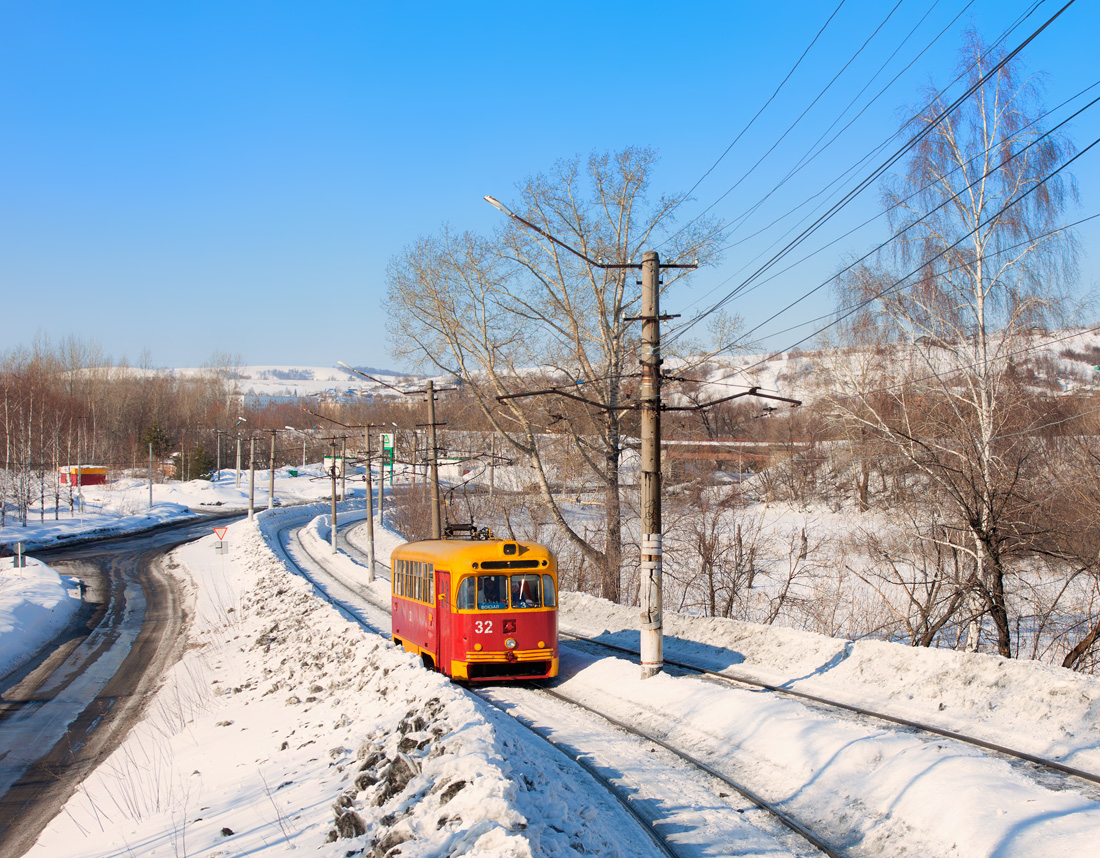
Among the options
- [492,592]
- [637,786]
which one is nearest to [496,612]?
[492,592]

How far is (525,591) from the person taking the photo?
14.6 metres

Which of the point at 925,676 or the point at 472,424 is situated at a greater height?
the point at 472,424

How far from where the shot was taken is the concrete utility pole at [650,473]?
1360cm

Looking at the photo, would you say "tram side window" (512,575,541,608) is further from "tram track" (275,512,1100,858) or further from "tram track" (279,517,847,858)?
"tram track" (275,512,1100,858)

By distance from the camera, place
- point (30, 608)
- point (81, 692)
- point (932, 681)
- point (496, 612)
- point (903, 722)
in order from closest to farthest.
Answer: point (903, 722) < point (932, 681) < point (496, 612) < point (81, 692) < point (30, 608)

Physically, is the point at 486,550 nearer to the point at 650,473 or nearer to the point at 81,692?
the point at 650,473

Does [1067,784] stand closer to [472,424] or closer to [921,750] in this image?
[921,750]

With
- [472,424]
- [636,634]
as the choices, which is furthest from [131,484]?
[636,634]

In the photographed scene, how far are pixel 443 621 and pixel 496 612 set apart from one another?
1.31 meters

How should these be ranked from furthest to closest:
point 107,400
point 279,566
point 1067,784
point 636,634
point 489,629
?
point 107,400 < point 279,566 < point 636,634 < point 489,629 < point 1067,784

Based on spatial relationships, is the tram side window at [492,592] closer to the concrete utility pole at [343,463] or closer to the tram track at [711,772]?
the tram track at [711,772]

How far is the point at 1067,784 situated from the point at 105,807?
12376 millimetres

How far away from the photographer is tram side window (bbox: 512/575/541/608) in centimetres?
1450

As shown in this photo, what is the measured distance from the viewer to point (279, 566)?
3825cm
